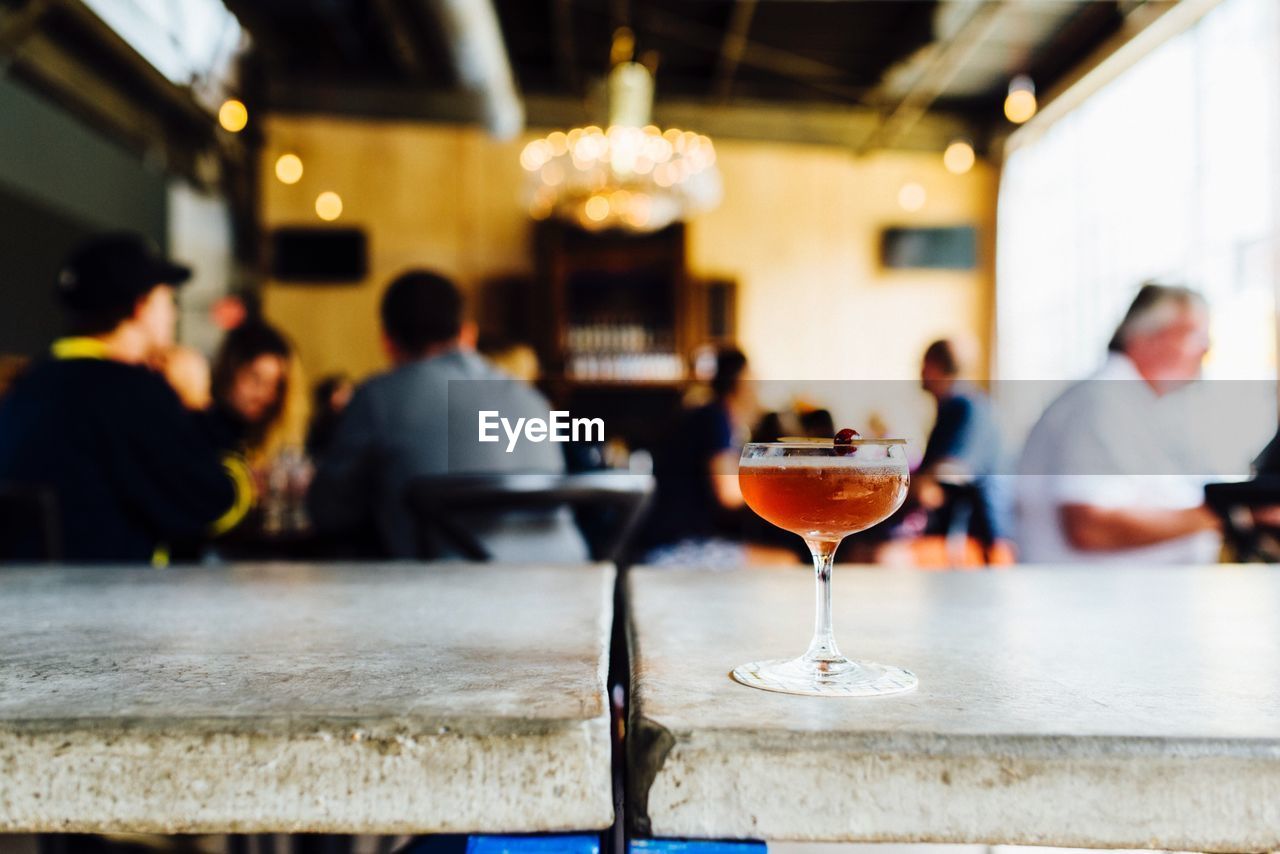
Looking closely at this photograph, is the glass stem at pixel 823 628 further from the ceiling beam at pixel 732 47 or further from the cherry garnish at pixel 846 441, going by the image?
the ceiling beam at pixel 732 47

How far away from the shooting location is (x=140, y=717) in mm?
567

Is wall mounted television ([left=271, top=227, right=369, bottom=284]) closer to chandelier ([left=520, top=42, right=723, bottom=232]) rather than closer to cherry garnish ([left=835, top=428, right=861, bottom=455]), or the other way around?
chandelier ([left=520, top=42, right=723, bottom=232])

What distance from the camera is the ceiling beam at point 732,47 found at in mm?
6742

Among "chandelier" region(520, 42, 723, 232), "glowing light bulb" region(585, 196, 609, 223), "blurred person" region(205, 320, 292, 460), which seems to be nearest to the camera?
"blurred person" region(205, 320, 292, 460)

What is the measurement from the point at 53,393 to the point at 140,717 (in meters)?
1.90

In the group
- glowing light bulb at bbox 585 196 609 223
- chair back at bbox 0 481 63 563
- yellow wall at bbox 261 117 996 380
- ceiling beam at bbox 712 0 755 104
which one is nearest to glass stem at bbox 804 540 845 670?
chair back at bbox 0 481 63 563

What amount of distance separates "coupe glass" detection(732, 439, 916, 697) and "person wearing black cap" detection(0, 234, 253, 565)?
179cm

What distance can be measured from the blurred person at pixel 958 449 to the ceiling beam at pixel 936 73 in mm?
3372

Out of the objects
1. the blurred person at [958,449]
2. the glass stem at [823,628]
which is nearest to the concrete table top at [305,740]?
the glass stem at [823,628]

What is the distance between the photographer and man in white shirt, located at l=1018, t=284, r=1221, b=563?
2.24 m

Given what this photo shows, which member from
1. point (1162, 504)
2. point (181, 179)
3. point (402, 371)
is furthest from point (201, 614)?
point (181, 179)

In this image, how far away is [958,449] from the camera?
3.99 m

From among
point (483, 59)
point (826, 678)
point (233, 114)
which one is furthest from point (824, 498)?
point (233, 114)

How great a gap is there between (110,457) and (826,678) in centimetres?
199
